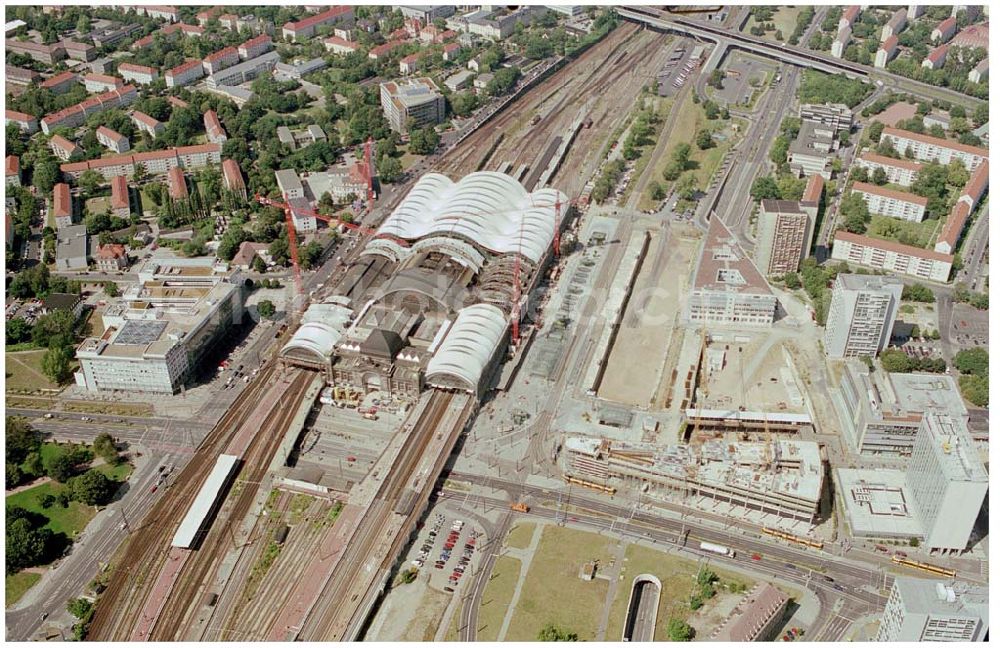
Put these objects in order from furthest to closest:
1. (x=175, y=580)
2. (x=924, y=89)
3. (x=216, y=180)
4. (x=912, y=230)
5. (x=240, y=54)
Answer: (x=240, y=54) → (x=924, y=89) → (x=216, y=180) → (x=912, y=230) → (x=175, y=580)

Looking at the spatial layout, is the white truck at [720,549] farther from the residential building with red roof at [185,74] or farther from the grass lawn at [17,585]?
the residential building with red roof at [185,74]

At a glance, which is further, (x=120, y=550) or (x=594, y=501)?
(x=594, y=501)

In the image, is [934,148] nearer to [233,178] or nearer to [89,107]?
[233,178]

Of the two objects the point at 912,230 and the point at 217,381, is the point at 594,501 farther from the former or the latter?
the point at 912,230

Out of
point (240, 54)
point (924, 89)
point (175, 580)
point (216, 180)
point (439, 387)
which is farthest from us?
point (240, 54)

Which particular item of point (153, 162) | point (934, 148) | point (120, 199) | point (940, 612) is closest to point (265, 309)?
point (120, 199)

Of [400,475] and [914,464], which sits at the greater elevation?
[914,464]

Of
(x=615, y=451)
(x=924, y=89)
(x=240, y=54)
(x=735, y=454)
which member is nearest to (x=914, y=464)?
(x=735, y=454)
